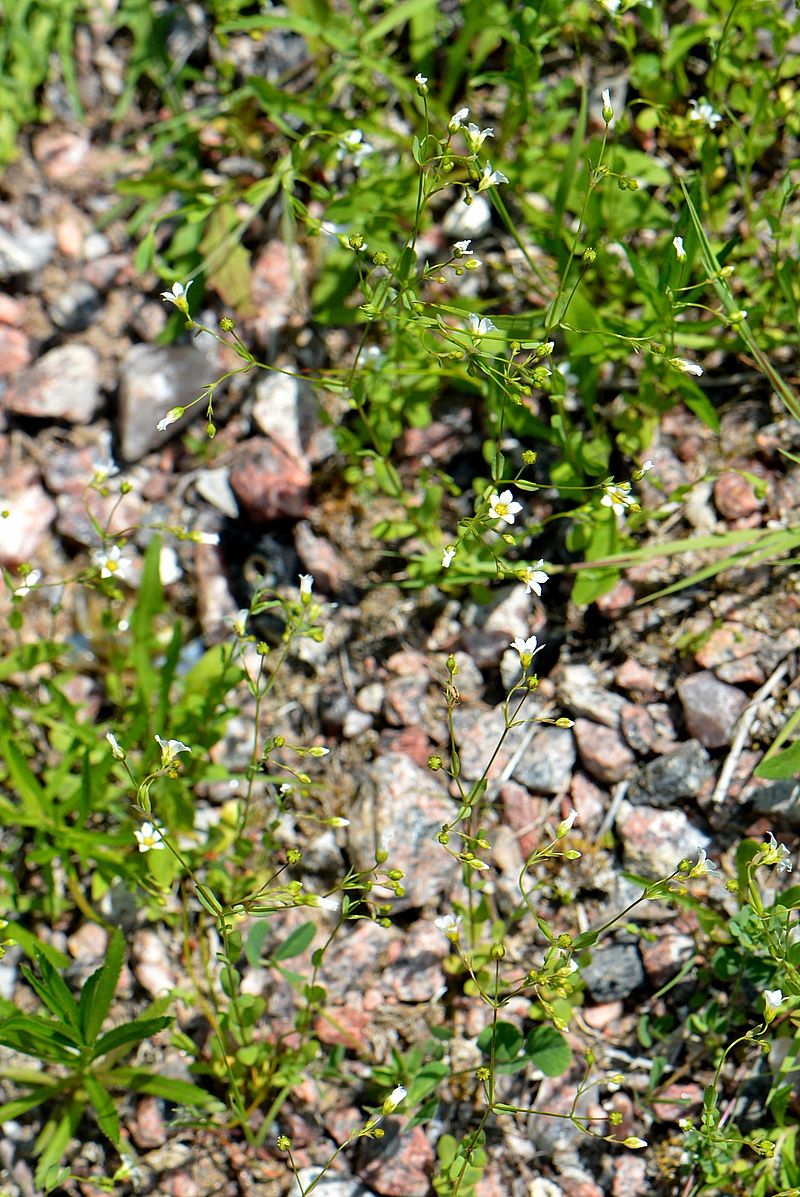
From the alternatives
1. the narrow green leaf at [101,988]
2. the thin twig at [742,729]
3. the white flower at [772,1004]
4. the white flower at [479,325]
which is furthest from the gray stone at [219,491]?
the white flower at [772,1004]

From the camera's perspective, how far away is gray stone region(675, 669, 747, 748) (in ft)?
11.7

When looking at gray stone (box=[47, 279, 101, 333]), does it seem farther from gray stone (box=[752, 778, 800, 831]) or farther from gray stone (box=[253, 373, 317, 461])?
gray stone (box=[752, 778, 800, 831])

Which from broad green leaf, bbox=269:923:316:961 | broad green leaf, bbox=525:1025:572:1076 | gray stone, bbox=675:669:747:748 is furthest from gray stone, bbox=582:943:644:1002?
broad green leaf, bbox=269:923:316:961

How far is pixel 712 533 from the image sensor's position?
3773 mm

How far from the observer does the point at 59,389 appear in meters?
4.66

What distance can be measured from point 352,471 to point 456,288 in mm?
882

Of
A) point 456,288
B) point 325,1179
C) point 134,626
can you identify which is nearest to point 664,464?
point 456,288

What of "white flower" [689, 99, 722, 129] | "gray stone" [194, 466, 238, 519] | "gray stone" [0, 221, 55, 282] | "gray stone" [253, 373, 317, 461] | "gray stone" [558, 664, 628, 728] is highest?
"white flower" [689, 99, 722, 129]

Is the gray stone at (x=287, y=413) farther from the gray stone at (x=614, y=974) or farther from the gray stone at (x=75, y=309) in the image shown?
the gray stone at (x=614, y=974)

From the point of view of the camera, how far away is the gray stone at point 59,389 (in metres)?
4.64

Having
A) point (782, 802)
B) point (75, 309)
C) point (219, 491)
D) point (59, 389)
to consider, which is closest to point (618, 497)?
point (782, 802)

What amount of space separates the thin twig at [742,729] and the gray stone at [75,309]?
329cm

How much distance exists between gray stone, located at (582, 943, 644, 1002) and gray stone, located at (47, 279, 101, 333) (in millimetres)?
3458

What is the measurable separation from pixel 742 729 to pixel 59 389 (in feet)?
10.3
